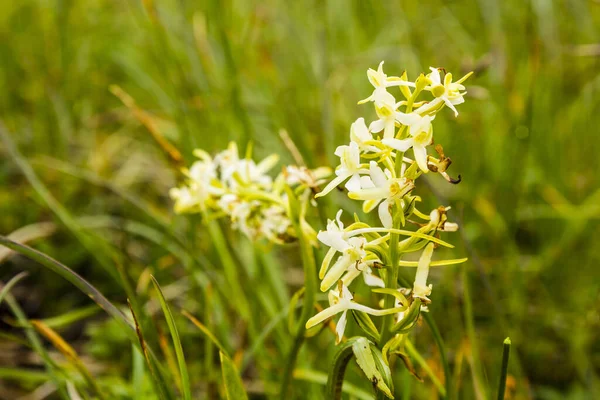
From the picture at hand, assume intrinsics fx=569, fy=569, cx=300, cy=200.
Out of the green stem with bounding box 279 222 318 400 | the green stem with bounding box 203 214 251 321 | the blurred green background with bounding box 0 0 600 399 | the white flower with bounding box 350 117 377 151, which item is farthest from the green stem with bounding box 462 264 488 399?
the green stem with bounding box 203 214 251 321

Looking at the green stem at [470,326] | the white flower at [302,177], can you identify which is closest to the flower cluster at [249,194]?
the white flower at [302,177]

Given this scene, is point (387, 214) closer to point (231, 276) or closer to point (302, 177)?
point (302, 177)

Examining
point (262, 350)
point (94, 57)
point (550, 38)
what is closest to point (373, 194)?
point (262, 350)

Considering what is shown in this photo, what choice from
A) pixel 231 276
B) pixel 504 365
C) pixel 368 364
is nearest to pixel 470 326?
pixel 504 365

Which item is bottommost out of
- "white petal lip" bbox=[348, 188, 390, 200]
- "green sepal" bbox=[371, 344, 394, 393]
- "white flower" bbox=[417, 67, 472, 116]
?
"green sepal" bbox=[371, 344, 394, 393]

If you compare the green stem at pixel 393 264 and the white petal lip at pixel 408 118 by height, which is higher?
the white petal lip at pixel 408 118

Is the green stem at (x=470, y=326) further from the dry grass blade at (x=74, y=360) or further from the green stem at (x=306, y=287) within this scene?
the dry grass blade at (x=74, y=360)

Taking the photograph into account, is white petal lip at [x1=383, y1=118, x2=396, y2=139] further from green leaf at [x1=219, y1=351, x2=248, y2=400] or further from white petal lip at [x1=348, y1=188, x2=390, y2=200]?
green leaf at [x1=219, y1=351, x2=248, y2=400]
